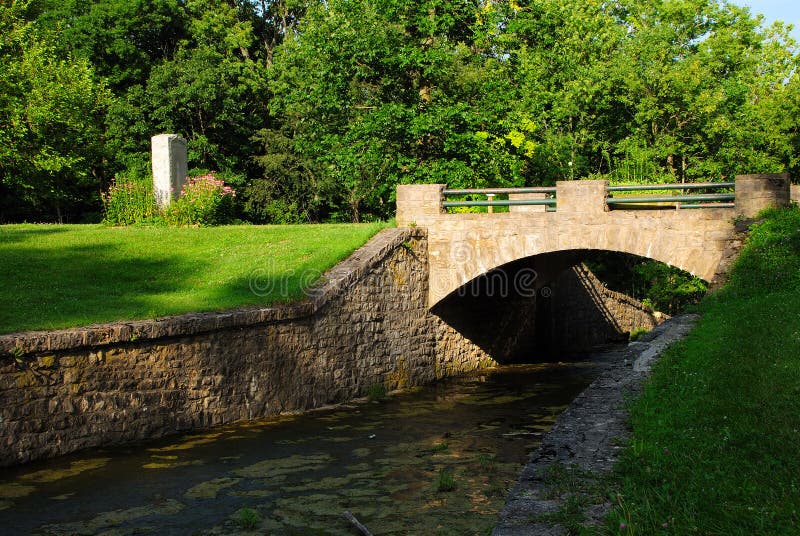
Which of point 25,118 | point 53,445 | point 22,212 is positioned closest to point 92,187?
point 22,212

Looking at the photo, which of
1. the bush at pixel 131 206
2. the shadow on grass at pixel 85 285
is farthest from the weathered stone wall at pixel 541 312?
the bush at pixel 131 206

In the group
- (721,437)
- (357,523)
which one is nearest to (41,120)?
(357,523)

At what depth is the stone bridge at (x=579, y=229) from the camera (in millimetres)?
15773

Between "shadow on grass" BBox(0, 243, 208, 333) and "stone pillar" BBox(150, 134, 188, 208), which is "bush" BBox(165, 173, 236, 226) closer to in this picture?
"stone pillar" BBox(150, 134, 188, 208)

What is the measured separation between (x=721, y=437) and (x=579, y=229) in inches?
435

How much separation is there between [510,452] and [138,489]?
5.29m

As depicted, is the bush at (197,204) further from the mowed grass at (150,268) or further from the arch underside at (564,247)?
the arch underside at (564,247)

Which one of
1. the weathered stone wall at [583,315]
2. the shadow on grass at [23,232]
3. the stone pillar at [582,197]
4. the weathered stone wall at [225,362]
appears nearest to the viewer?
the weathered stone wall at [225,362]

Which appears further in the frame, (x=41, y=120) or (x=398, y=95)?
(x=41, y=120)

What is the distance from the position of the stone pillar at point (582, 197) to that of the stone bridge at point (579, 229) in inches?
0.8

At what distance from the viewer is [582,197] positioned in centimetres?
1719

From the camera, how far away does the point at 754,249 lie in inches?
570

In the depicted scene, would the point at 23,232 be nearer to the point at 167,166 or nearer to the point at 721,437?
the point at 167,166

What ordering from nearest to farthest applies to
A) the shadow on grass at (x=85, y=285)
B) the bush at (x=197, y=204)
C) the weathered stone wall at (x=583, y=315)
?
the shadow on grass at (x=85, y=285) → the bush at (x=197, y=204) → the weathered stone wall at (x=583, y=315)
